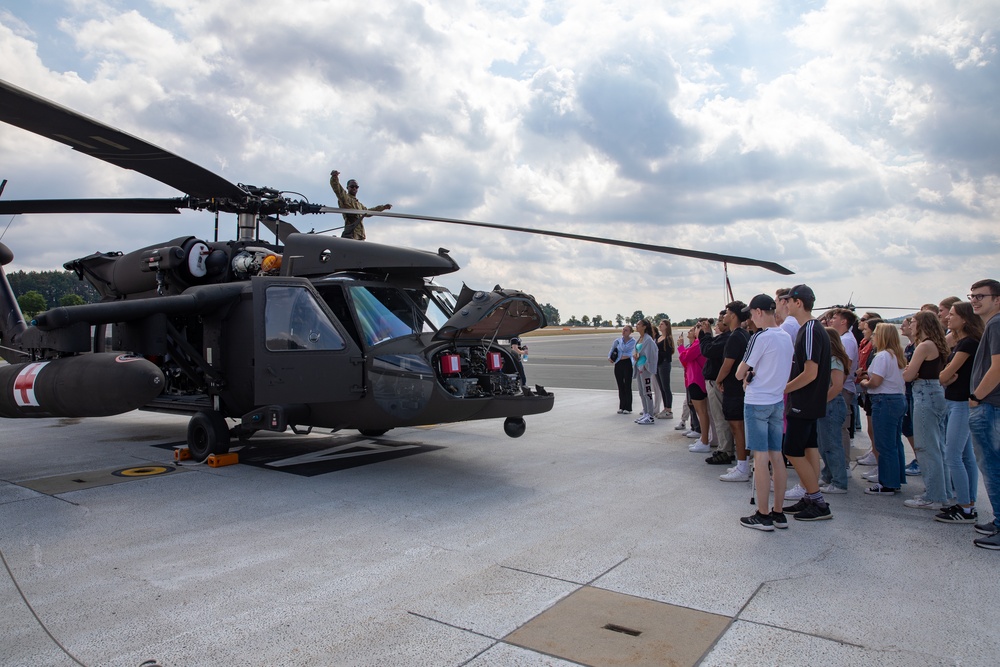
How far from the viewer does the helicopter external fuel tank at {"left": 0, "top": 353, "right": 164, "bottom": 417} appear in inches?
261

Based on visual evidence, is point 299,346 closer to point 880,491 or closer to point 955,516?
point 880,491

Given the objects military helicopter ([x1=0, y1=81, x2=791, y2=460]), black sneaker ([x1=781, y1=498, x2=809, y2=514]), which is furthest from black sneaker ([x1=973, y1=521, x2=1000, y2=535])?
military helicopter ([x1=0, y1=81, x2=791, y2=460])

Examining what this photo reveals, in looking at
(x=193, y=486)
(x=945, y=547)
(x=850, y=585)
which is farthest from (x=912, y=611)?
(x=193, y=486)

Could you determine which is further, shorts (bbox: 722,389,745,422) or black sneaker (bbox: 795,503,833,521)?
shorts (bbox: 722,389,745,422)

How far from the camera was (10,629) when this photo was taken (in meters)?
3.64

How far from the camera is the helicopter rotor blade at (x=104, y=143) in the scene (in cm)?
562

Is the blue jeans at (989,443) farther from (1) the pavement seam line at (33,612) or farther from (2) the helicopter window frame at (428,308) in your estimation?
(1) the pavement seam line at (33,612)

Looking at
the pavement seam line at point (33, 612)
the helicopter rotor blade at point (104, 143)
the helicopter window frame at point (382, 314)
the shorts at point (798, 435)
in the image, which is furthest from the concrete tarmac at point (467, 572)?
the helicopter rotor blade at point (104, 143)

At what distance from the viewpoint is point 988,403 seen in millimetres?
5020

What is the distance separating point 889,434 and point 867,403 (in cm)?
95

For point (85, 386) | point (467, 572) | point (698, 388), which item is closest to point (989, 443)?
point (467, 572)

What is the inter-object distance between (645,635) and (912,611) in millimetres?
1635

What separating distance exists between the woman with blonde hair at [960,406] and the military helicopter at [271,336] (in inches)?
83.0

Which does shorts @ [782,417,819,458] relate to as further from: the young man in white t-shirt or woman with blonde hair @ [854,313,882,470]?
woman with blonde hair @ [854,313,882,470]
